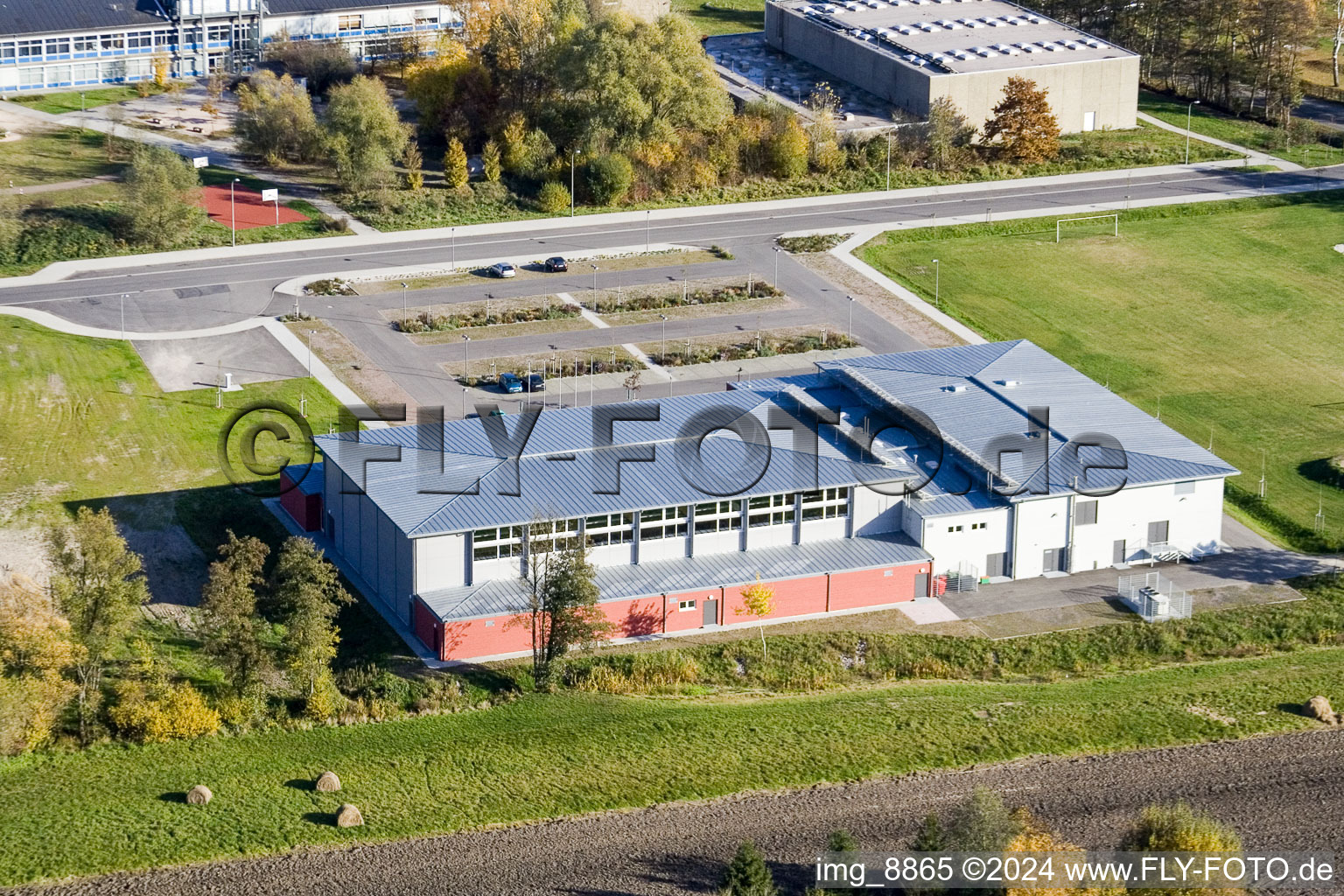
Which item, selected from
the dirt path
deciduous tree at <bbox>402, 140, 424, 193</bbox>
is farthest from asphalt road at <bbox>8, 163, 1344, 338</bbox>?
the dirt path

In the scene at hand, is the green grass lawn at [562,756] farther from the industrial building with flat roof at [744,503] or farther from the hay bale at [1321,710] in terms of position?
the industrial building with flat roof at [744,503]

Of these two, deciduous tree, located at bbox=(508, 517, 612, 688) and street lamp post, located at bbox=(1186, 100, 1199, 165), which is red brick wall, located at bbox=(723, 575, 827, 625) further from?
street lamp post, located at bbox=(1186, 100, 1199, 165)

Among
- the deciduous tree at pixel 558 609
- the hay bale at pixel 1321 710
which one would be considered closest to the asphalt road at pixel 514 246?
the deciduous tree at pixel 558 609

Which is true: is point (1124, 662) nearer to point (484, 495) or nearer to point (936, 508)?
point (936, 508)

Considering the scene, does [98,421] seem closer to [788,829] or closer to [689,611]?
[689,611]

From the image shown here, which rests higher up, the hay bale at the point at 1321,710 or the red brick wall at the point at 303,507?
the red brick wall at the point at 303,507

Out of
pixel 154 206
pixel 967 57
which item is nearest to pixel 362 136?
pixel 154 206

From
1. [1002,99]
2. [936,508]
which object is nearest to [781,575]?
[936,508]

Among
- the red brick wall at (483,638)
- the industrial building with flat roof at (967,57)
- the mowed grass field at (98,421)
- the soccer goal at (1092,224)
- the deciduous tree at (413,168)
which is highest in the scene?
the industrial building with flat roof at (967,57)
